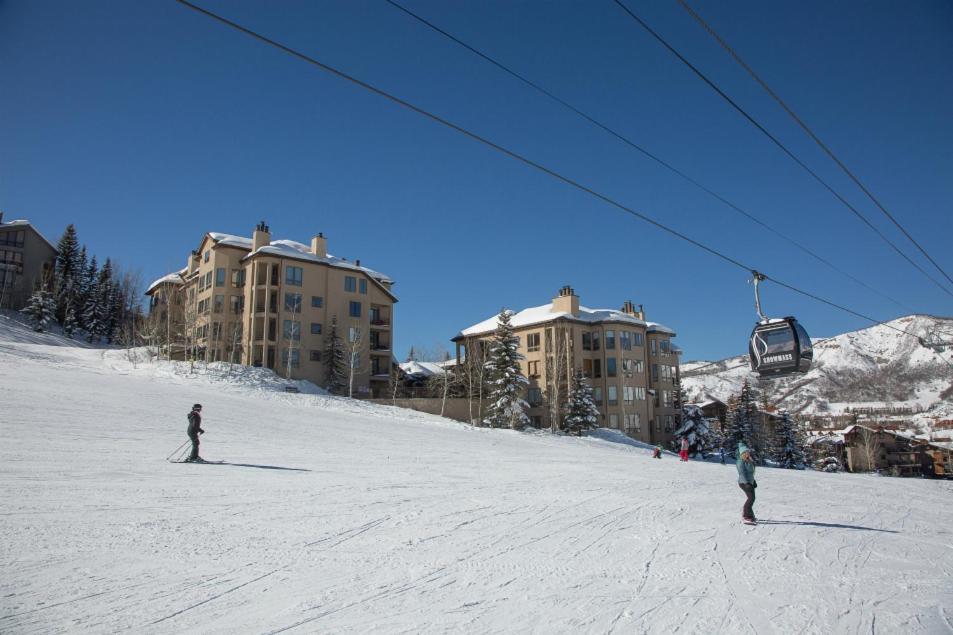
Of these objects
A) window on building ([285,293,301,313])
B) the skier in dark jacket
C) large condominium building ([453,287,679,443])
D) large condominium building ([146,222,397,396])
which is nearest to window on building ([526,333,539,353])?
large condominium building ([453,287,679,443])

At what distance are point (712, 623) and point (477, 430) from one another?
30.1m

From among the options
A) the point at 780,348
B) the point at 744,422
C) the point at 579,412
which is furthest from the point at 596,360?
the point at 780,348

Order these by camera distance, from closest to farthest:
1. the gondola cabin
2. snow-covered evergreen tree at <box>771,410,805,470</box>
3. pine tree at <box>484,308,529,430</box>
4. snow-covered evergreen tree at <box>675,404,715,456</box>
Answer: the gondola cabin, pine tree at <box>484,308,529,430</box>, snow-covered evergreen tree at <box>771,410,805,470</box>, snow-covered evergreen tree at <box>675,404,715,456</box>

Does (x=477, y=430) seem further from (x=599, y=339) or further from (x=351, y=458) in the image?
(x=599, y=339)

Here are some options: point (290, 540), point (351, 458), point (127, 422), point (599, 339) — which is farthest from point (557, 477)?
point (599, 339)

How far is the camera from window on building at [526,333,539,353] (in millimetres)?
60794

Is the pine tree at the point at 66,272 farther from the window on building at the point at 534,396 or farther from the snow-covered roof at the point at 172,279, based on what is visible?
the window on building at the point at 534,396

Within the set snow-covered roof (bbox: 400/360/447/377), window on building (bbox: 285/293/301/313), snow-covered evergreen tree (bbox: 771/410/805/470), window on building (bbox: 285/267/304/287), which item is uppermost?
window on building (bbox: 285/267/304/287)

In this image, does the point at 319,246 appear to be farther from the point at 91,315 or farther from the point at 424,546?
the point at 424,546

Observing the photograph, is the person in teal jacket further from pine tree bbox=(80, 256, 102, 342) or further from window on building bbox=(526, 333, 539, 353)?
pine tree bbox=(80, 256, 102, 342)

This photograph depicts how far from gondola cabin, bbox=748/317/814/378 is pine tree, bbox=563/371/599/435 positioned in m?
31.4

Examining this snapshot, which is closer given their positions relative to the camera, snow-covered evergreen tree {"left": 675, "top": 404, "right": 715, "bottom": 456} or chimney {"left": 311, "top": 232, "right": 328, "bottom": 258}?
chimney {"left": 311, "top": 232, "right": 328, "bottom": 258}

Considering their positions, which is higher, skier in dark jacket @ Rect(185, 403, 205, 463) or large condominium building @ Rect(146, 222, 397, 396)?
large condominium building @ Rect(146, 222, 397, 396)

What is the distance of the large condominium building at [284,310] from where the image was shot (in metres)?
50.1
